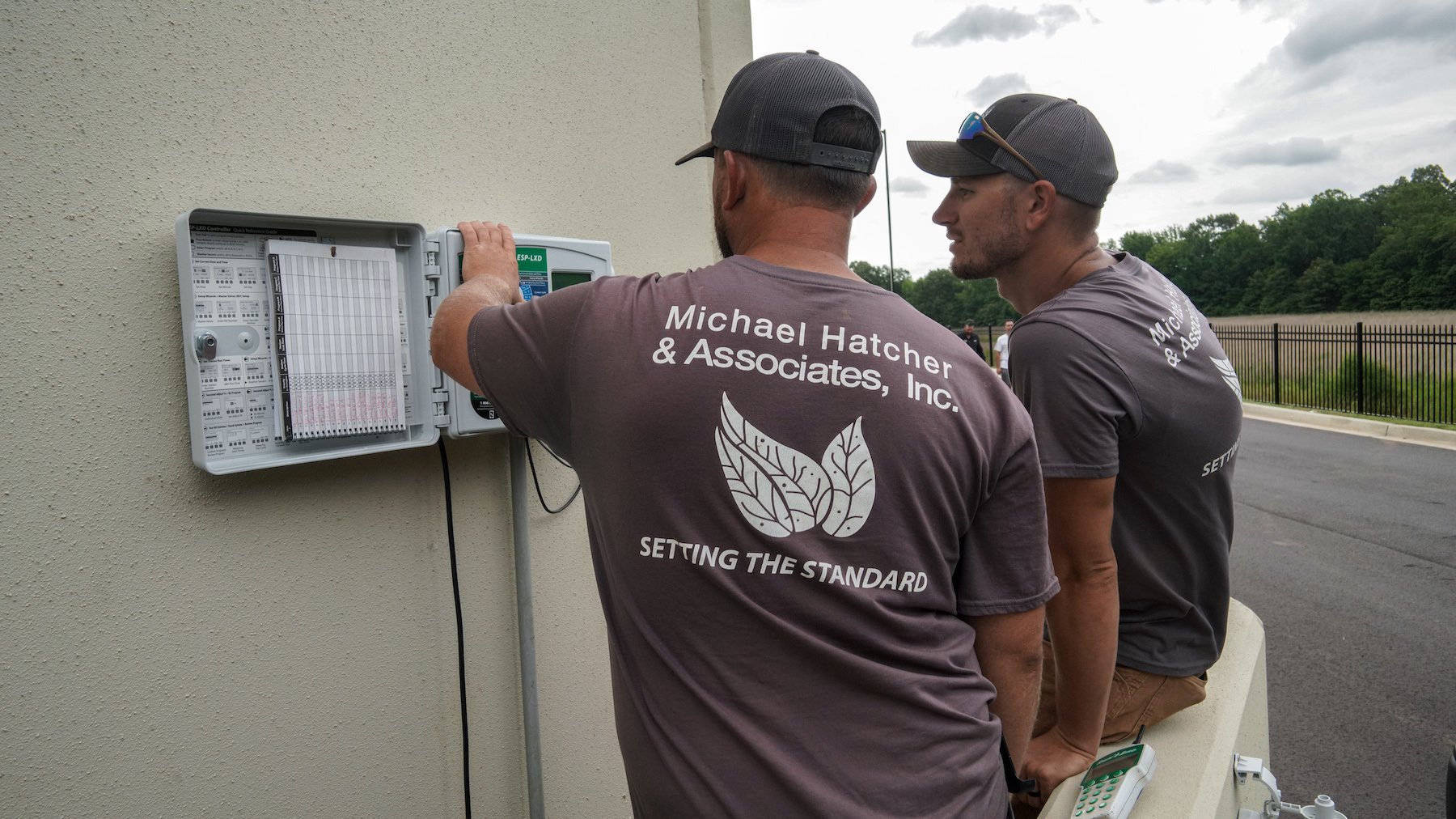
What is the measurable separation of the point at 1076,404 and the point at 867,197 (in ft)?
2.30

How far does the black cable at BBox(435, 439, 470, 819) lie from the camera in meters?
2.13

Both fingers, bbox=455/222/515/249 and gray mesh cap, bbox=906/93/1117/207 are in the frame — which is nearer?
fingers, bbox=455/222/515/249

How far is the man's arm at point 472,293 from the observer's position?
1579mm

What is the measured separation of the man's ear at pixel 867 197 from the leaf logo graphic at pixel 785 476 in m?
0.45

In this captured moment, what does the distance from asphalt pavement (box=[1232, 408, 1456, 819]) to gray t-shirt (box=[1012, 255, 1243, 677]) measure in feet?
7.24

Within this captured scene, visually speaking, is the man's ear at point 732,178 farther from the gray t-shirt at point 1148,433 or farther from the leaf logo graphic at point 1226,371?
the leaf logo graphic at point 1226,371

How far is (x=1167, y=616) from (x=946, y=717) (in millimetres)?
1046

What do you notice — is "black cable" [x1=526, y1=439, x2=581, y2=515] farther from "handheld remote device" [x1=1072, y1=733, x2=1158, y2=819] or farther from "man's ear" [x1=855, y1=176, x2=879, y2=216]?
→ "handheld remote device" [x1=1072, y1=733, x2=1158, y2=819]

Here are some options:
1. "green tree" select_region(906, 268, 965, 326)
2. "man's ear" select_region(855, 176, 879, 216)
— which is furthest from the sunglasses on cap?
"green tree" select_region(906, 268, 965, 326)

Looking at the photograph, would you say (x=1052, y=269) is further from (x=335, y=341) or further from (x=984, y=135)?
(x=335, y=341)

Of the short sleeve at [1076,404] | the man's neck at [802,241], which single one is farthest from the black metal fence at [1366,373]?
the man's neck at [802,241]

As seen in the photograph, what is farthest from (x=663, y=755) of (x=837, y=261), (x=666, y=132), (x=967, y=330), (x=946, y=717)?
(x=967, y=330)

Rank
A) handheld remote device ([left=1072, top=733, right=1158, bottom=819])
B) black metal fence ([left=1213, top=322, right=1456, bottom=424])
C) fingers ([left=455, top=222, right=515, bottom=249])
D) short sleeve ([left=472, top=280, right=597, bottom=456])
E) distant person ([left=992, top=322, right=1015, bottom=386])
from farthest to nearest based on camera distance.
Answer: black metal fence ([left=1213, top=322, right=1456, bottom=424]) → distant person ([left=992, top=322, right=1015, bottom=386]) → fingers ([left=455, top=222, right=515, bottom=249]) → handheld remote device ([left=1072, top=733, right=1158, bottom=819]) → short sleeve ([left=472, top=280, right=597, bottom=456])

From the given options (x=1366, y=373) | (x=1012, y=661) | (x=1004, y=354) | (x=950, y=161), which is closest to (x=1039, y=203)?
(x=950, y=161)
